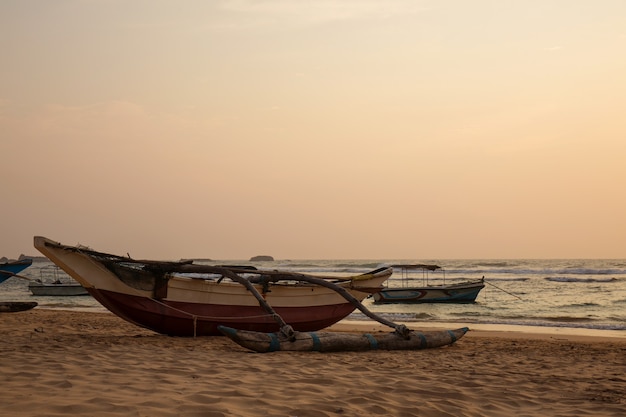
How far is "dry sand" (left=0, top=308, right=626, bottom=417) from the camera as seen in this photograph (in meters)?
5.25

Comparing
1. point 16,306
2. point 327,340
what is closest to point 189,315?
point 327,340

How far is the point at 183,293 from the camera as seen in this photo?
11.6 m

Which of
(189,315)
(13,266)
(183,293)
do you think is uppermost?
Answer: (13,266)

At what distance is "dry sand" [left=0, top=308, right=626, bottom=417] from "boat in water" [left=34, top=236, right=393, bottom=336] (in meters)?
0.95

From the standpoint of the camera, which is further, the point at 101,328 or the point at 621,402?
the point at 101,328

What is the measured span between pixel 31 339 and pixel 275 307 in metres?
4.79

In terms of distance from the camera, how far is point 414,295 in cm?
2950

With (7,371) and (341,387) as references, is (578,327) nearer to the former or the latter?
(341,387)

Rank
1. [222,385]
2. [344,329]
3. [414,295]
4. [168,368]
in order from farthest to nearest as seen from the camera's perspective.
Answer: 1. [414,295]
2. [344,329]
3. [168,368]
4. [222,385]

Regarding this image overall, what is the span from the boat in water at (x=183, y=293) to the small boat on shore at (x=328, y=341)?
32.5 inches

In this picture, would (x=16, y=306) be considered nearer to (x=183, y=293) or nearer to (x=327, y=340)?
(x=183, y=293)

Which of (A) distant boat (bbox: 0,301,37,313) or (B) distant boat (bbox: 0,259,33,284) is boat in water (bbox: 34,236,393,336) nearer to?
(A) distant boat (bbox: 0,301,37,313)

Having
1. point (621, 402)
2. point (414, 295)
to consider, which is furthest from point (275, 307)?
point (414, 295)

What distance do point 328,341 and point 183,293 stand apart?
3320 millimetres
